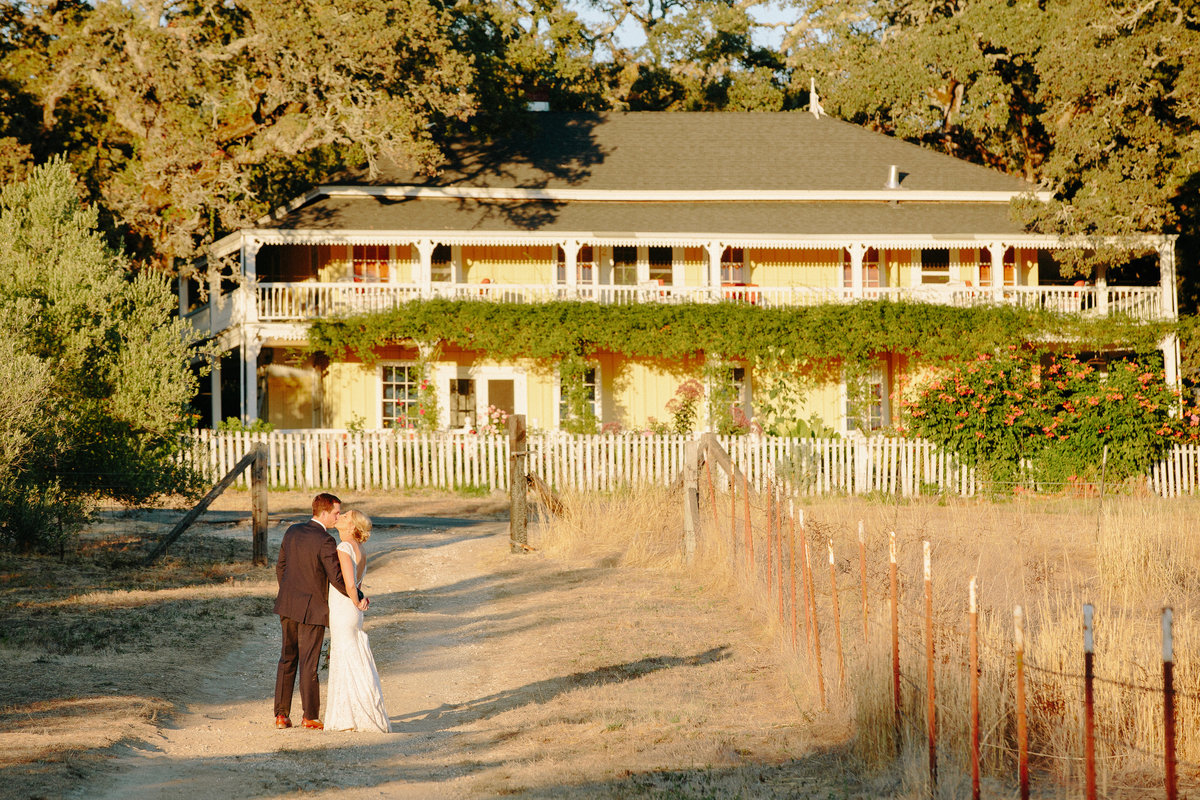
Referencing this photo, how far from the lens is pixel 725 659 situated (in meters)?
9.76

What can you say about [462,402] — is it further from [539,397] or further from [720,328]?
[720,328]

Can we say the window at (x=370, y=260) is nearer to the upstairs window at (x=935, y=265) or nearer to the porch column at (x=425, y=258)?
the porch column at (x=425, y=258)

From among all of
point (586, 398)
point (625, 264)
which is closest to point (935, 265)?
point (625, 264)

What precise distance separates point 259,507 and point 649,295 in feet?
46.8

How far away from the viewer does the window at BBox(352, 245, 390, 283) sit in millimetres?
29453

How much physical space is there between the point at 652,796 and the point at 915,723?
1735 millimetres

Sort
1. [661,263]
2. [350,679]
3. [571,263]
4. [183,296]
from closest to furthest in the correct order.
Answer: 1. [350,679]
2. [571,263]
3. [661,263]
4. [183,296]

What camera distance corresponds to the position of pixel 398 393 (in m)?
28.7

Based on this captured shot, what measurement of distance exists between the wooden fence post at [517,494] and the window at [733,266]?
49.6 feet

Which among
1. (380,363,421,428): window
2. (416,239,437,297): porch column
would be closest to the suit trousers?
(416,239,437,297): porch column

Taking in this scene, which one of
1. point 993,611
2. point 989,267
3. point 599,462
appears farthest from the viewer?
point 989,267

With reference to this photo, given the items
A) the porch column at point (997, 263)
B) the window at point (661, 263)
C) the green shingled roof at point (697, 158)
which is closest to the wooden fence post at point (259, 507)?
the green shingled roof at point (697, 158)

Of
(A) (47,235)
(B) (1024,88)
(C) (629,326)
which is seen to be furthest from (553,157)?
(A) (47,235)

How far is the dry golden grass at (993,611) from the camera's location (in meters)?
6.89
